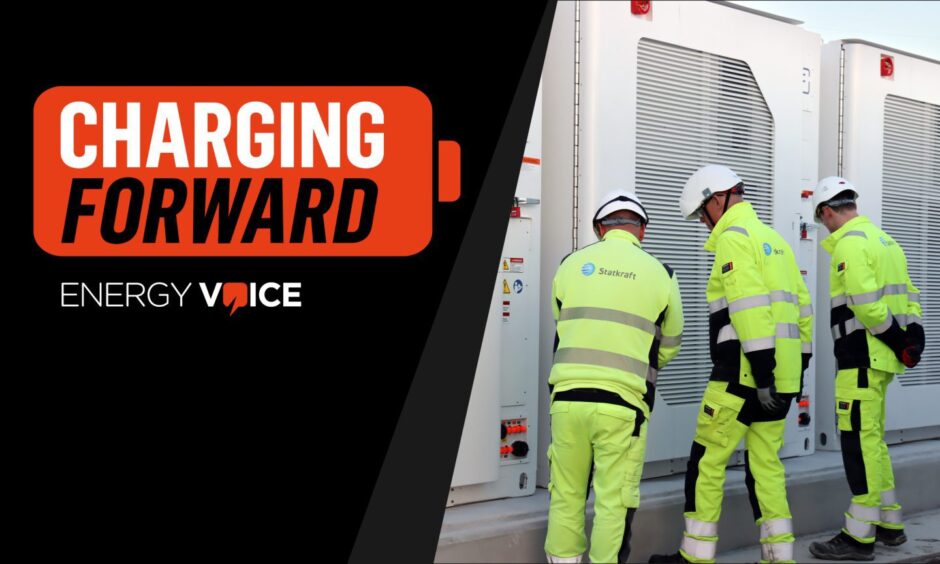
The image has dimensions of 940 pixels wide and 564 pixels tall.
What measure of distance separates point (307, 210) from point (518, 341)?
1.18 meters

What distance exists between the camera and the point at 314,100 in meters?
4.80

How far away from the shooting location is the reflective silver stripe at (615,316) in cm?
435

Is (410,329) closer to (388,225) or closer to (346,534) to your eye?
(388,225)

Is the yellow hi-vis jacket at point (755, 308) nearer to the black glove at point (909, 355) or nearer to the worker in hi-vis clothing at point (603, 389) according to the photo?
the worker in hi-vis clothing at point (603, 389)

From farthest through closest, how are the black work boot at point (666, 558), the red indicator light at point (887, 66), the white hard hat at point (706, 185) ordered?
the red indicator light at point (887, 66)
the black work boot at point (666, 558)
the white hard hat at point (706, 185)

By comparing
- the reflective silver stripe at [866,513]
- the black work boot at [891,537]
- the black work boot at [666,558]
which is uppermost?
the reflective silver stripe at [866,513]

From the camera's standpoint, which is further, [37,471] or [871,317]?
[871,317]

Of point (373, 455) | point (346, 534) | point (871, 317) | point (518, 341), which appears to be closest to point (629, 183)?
point (518, 341)

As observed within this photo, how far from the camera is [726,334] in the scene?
15.6 feet

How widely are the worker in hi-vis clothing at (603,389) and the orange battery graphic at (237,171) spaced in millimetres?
887

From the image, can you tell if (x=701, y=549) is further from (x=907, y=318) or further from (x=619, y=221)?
(x=907, y=318)

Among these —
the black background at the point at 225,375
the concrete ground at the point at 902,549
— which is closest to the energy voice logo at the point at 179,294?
the black background at the point at 225,375

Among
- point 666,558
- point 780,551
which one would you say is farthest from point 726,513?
point 780,551

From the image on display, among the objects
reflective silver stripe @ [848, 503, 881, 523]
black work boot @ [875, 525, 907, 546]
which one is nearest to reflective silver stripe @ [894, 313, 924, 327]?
reflective silver stripe @ [848, 503, 881, 523]
